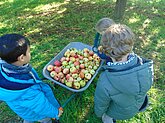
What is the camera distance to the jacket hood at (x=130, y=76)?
2.17 meters

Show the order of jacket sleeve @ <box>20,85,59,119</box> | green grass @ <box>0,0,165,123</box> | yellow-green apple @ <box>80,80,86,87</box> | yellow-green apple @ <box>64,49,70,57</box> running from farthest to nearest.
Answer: yellow-green apple @ <box>64,49,70,57</box> < green grass @ <box>0,0,165,123</box> < yellow-green apple @ <box>80,80,86,87</box> < jacket sleeve @ <box>20,85,59,119</box>

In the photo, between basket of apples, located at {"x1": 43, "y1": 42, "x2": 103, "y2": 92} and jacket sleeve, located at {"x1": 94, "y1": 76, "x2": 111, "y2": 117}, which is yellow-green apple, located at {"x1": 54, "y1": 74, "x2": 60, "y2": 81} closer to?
basket of apples, located at {"x1": 43, "y1": 42, "x2": 103, "y2": 92}

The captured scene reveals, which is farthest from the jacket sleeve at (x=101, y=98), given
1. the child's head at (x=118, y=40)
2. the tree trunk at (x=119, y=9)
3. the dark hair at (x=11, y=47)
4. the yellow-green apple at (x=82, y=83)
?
the tree trunk at (x=119, y=9)

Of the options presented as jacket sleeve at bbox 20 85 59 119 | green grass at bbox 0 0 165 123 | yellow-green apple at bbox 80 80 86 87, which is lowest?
green grass at bbox 0 0 165 123

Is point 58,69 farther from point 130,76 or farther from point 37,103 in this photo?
point 130,76

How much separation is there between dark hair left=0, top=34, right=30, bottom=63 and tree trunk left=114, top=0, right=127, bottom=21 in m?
2.90

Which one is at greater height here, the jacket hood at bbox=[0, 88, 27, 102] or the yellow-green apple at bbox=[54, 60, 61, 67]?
the jacket hood at bbox=[0, 88, 27, 102]

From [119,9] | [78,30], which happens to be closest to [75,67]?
[78,30]

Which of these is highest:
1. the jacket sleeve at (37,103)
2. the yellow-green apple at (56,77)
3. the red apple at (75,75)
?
the jacket sleeve at (37,103)

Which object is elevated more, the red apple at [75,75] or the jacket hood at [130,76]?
the jacket hood at [130,76]

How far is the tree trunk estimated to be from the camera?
184 inches

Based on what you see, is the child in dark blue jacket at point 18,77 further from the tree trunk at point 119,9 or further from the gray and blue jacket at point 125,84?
the tree trunk at point 119,9

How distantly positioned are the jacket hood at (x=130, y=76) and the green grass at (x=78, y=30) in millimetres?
1052

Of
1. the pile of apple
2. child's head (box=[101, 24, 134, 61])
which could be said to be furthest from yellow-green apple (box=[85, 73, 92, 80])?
child's head (box=[101, 24, 134, 61])
